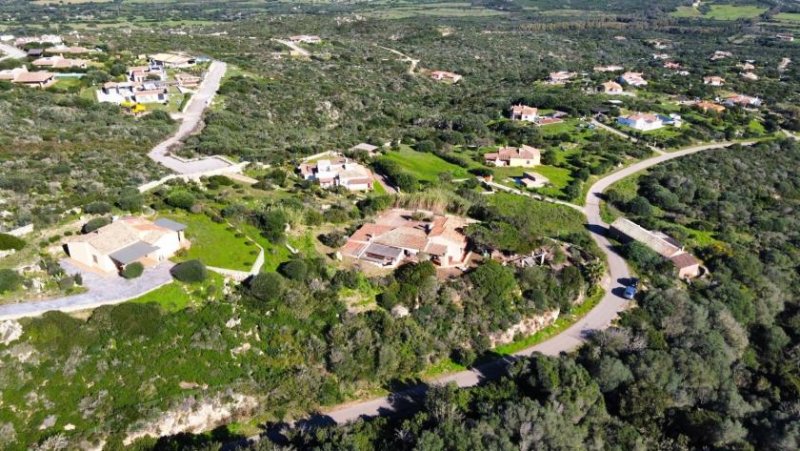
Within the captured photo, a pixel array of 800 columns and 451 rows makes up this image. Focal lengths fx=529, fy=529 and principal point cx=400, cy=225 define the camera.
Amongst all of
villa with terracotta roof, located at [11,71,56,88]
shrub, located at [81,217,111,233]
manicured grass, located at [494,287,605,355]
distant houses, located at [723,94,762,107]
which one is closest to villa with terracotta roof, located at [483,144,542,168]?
manicured grass, located at [494,287,605,355]

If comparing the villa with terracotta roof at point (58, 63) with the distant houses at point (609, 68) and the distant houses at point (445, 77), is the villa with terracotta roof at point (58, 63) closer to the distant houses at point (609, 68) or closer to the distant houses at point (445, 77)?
the distant houses at point (445, 77)

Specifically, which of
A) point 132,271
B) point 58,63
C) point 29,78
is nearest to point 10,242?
point 132,271

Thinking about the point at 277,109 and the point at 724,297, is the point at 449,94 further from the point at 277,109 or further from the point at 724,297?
the point at 724,297

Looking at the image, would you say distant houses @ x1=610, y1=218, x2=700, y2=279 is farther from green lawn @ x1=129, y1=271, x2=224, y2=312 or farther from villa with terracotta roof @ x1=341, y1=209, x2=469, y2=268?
green lawn @ x1=129, y1=271, x2=224, y2=312

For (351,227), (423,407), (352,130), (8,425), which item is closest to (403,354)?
(423,407)

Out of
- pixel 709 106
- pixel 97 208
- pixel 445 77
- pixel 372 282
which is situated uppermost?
pixel 97 208

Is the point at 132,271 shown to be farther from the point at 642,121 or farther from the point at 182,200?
the point at 642,121

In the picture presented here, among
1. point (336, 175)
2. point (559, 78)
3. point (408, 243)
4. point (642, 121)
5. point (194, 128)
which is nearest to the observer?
point (408, 243)
